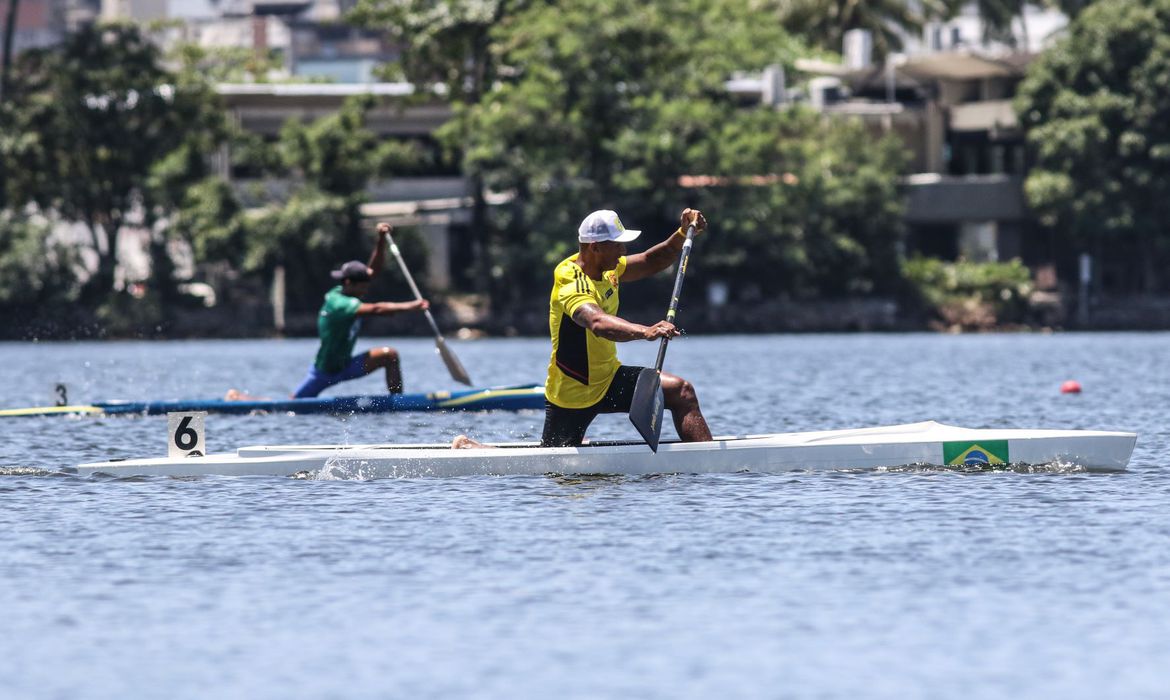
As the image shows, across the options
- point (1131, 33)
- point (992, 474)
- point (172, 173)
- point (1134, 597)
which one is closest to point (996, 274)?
point (1131, 33)

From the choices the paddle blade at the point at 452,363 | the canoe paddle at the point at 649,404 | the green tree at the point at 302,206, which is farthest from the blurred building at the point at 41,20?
the canoe paddle at the point at 649,404

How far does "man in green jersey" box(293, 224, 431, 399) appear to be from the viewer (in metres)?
26.3

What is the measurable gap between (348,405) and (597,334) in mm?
10920

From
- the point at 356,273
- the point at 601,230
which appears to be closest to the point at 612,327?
the point at 601,230

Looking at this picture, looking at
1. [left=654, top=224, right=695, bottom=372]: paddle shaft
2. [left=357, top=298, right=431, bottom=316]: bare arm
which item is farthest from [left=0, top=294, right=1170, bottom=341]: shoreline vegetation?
[left=654, top=224, right=695, bottom=372]: paddle shaft

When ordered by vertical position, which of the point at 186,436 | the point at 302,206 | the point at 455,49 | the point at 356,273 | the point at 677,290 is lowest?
the point at 186,436

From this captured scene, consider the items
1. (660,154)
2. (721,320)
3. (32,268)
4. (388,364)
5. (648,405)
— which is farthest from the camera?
(721,320)

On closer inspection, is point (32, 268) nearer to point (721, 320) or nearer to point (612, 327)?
point (721, 320)

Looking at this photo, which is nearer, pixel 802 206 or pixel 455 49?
pixel 802 206

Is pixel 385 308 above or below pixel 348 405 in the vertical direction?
above

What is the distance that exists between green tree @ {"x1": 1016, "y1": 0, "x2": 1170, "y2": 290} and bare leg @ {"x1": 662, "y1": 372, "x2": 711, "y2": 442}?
51972 mm

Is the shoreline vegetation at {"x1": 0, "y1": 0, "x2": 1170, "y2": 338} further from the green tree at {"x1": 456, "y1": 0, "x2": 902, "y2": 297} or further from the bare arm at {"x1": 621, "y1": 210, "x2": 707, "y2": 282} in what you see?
the bare arm at {"x1": 621, "y1": 210, "x2": 707, "y2": 282}

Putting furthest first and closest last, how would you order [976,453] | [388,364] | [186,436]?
[388,364] → [186,436] → [976,453]

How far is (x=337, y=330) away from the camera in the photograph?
26.7 metres
